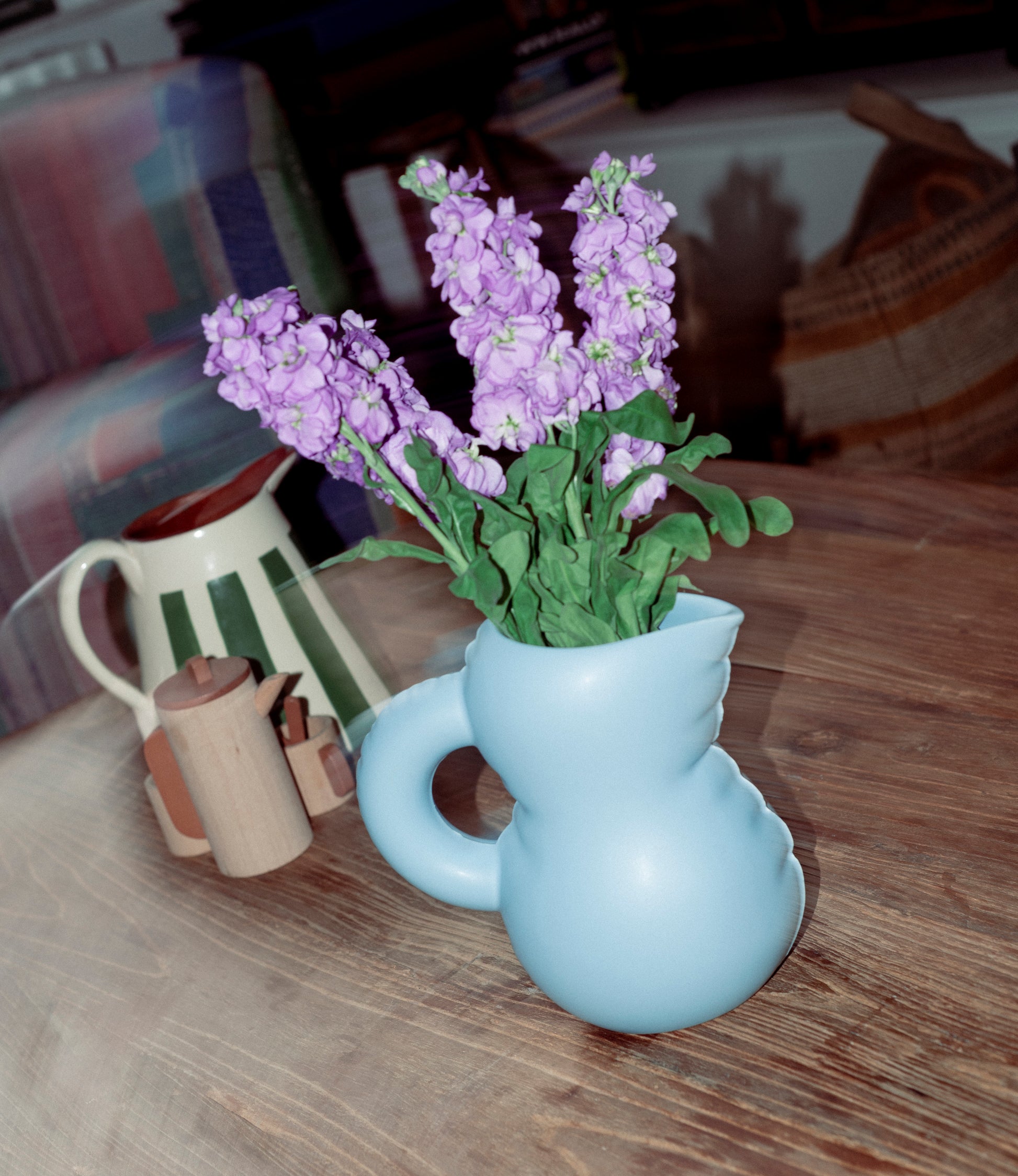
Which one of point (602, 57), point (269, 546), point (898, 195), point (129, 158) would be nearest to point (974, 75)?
point (898, 195)

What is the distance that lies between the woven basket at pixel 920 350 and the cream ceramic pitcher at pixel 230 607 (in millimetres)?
1200

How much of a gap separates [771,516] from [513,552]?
92mm

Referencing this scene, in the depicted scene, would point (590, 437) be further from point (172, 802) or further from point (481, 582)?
point (172, 802)

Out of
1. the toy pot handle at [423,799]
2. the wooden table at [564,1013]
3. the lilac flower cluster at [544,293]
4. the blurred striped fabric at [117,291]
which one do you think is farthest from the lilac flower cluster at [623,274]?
the blurred striped fabric at [117,291]

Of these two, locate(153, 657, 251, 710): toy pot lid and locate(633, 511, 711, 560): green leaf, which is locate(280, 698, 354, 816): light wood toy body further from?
locate(633, 511, 711, 560): green leaf

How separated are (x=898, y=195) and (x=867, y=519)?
1466mm

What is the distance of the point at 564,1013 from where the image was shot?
1.63 feet

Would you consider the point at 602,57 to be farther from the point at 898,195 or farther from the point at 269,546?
the point at 269,546

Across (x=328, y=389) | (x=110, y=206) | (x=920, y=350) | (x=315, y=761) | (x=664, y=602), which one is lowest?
(x=920, y=350)

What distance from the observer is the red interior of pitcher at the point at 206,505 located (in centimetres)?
71

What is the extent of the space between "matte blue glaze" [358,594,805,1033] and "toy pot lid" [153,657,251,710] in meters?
0.16

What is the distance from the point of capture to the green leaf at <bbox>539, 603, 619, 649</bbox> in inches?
16.9

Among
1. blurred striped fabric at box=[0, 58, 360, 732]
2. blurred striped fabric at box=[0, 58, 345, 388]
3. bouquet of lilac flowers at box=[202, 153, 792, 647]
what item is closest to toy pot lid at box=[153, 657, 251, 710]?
bouquet of lilac flowers at box=[202, 153, 792, 647]

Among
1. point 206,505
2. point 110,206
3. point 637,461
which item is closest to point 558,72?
point 110,206
